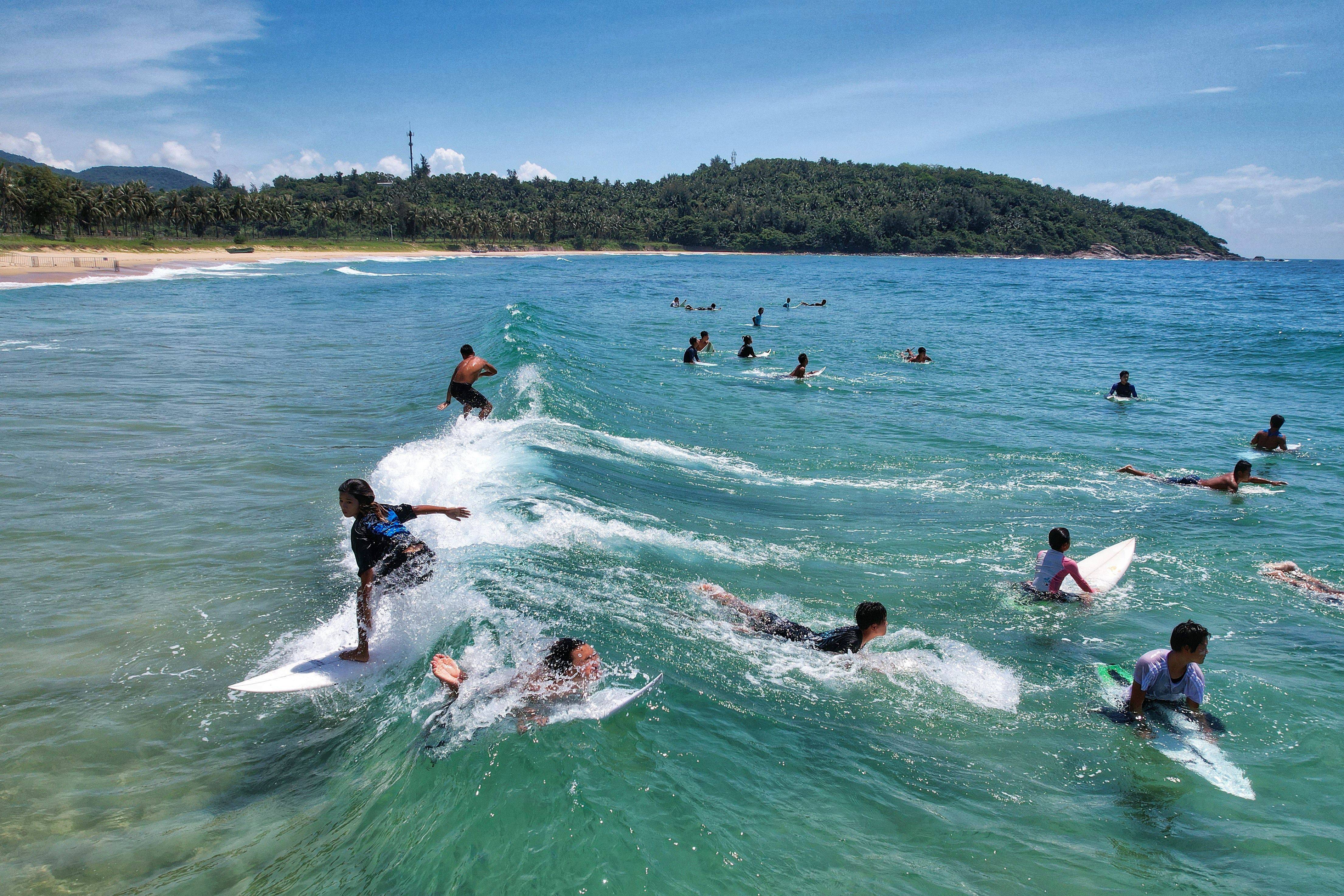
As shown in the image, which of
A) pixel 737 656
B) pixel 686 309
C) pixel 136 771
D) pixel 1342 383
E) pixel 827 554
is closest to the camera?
pixel 136 771

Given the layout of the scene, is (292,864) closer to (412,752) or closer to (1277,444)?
(412,752)

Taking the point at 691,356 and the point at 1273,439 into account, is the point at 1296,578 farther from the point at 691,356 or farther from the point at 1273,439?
the point at 691,356

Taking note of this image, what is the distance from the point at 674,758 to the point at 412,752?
1.84m

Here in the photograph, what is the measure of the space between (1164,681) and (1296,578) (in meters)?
4.45

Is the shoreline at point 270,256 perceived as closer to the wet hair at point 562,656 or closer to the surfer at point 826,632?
the wet hair at point 562,656

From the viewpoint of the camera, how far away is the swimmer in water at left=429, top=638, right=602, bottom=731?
17.7ft

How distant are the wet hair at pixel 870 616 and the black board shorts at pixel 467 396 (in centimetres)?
942

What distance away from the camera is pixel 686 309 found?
4153 centimetres

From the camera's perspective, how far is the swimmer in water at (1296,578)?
826 centimetres

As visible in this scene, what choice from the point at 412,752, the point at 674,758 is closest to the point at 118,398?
the point at 412,752

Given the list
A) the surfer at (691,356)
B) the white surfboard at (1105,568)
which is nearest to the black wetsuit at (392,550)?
the white surfboard at (1105,568)

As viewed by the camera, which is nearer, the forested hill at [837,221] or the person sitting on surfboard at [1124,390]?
the person sitting on surfboard at [1124,390]

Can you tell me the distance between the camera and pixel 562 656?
219 inches

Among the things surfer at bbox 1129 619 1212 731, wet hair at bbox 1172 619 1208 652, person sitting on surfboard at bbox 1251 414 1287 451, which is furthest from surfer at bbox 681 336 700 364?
wet hair at bbox 1172 619 1208 652
